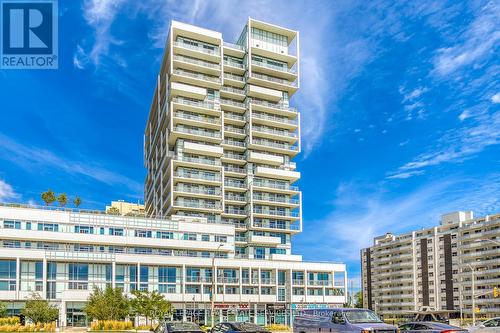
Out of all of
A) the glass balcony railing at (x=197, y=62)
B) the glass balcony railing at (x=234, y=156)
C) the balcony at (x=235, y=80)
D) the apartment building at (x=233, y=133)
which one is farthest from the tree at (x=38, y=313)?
the balcony at (x=235, y=80)

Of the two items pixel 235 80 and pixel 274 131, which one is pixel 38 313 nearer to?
pixel 274 131

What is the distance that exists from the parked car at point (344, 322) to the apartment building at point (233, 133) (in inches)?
2885

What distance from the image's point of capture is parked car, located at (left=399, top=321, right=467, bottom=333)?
26.7m

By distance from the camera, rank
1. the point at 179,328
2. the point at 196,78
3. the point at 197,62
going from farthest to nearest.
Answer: the point at 197,62 → the point at 196,78 → the point at 179,328

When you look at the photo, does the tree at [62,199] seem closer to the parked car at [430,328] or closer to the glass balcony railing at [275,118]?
the glass balcony railing at [275,118]

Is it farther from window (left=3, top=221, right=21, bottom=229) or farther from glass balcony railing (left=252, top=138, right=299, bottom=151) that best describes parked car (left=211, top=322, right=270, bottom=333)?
glass balcony railing (left=252, top=138, right=299, bottom=151)

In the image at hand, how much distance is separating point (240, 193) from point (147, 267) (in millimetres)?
29448

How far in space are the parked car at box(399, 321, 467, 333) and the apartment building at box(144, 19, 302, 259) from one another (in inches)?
2896

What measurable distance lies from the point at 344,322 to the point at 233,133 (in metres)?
88.3

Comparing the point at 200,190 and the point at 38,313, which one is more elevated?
the point at 200,190

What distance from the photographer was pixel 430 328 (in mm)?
27922

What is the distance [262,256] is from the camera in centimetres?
10669

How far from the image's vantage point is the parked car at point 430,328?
26.7 m

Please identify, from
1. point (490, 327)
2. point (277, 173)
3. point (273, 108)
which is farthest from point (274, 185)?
point (490, 327)
